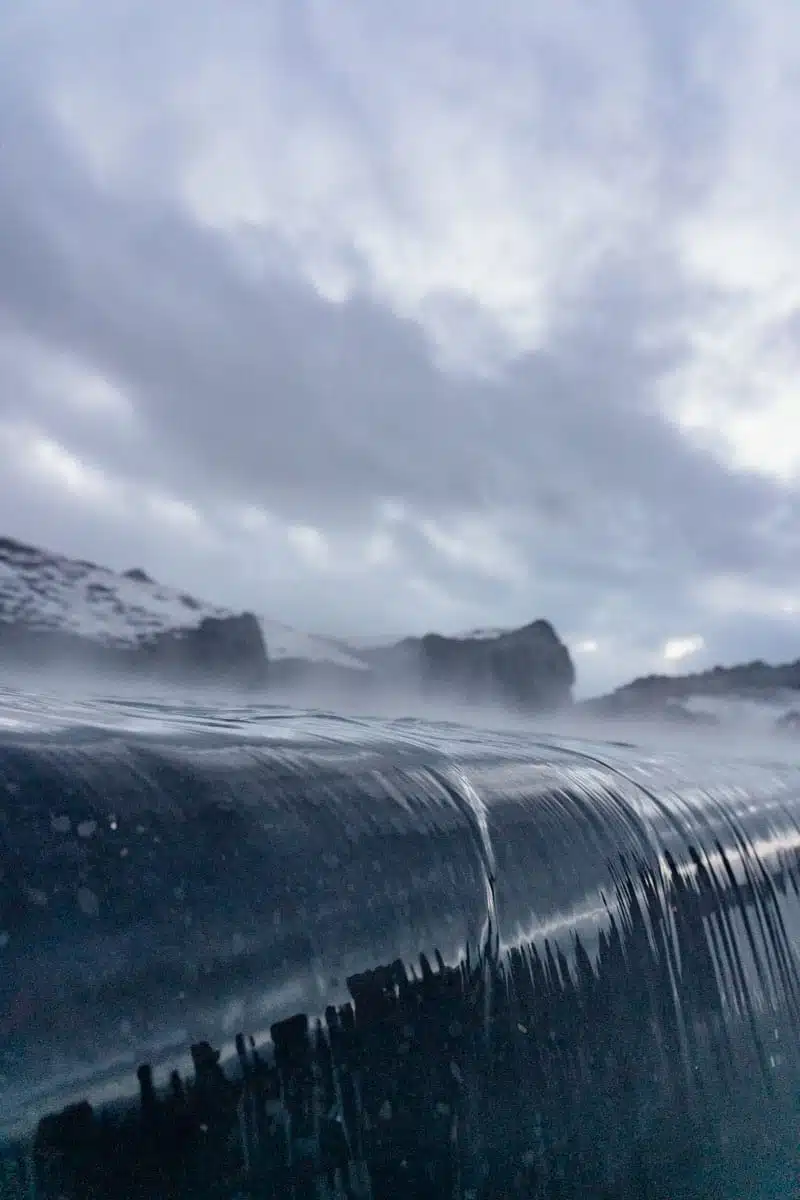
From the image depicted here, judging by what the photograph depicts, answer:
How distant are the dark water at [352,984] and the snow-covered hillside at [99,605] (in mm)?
25583

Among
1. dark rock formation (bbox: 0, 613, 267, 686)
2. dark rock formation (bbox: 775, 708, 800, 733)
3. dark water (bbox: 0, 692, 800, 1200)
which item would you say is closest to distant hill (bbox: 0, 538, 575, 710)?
dark rock formation (bbox: 0, 613, 267, 686)

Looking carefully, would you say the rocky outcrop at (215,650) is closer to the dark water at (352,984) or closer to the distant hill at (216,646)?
the distant hill at (216,646)

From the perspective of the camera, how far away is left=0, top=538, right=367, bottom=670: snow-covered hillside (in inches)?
1054

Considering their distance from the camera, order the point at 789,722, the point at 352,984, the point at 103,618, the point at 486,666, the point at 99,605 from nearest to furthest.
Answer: the point at 352,984, the point at 789,722, the point at 103,618, the point at 99,605, the point at 486,666

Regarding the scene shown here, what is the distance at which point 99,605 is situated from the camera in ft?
95.6

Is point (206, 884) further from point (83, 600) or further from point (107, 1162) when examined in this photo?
point (83, 600)

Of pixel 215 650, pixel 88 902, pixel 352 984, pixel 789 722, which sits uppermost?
pixel 215 650

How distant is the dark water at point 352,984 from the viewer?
1.03 metres

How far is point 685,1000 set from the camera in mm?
2021

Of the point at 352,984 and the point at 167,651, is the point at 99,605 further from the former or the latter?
the point at 352,984

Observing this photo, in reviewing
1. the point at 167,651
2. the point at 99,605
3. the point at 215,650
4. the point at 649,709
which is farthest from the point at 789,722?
the point at 99,605

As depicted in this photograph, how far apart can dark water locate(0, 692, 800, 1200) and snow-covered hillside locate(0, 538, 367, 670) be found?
2558 centimetres

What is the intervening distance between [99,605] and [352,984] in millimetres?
29709

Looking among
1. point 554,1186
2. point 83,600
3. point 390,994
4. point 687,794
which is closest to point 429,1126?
Answer: point 390,994
